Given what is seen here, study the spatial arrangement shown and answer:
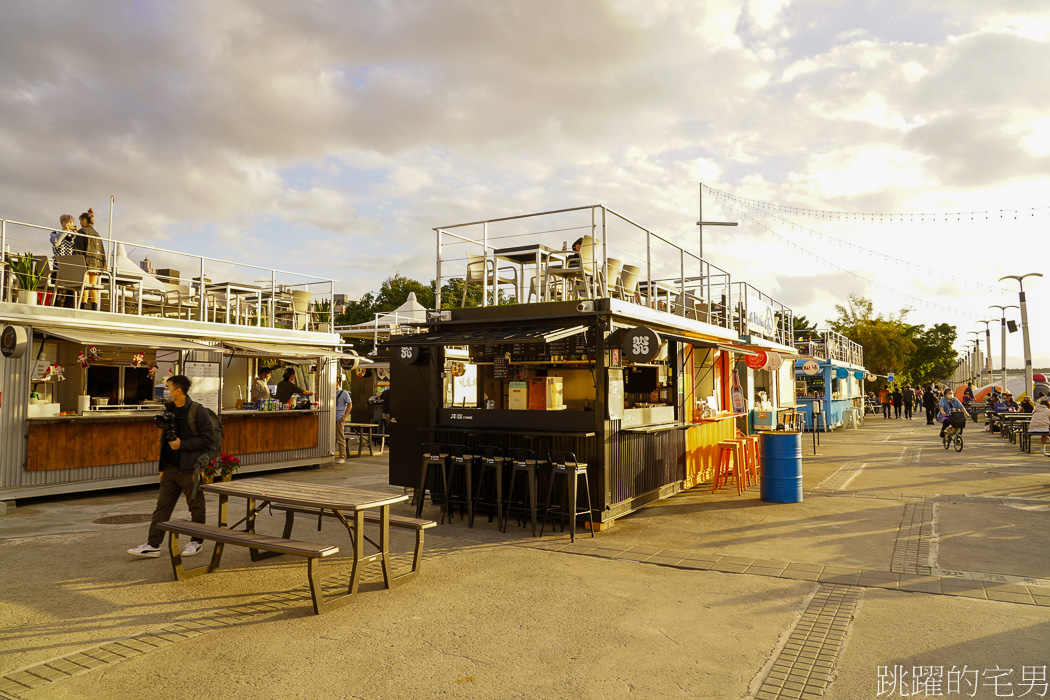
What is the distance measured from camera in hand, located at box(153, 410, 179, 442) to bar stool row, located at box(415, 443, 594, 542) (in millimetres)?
3284

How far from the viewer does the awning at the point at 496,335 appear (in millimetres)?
8320

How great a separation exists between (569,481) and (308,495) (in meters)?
3.27

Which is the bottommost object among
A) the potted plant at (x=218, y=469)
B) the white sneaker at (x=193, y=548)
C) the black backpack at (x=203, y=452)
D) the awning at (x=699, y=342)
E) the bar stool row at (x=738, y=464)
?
the white sneaker at (x=193, y=548)

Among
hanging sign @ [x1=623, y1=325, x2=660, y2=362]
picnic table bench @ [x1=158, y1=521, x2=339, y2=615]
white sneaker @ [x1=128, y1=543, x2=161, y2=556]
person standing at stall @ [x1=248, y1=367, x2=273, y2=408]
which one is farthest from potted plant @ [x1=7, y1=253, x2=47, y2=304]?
hanging sign @ [x1=623, y1=325, x2=660, y2=362]

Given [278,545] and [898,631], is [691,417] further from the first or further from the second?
[278,545]

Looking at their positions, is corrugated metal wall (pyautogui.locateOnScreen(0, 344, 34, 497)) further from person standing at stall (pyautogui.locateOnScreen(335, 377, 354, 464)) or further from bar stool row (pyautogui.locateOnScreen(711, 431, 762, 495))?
bar stool row (pyautogui.locateOnScreen(711, 431, 762, 495))

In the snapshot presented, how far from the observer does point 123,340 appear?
11242mm

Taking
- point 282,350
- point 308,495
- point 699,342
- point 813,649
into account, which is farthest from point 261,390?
point 813,649

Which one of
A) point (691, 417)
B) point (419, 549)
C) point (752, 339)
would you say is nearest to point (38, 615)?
point (419, 549)

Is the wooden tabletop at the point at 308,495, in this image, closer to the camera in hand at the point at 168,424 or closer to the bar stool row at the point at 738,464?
the camera in hand at the point at 168,424

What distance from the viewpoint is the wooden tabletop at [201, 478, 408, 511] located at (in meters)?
5.79

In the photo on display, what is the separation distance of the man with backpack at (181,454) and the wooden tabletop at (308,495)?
0.30m

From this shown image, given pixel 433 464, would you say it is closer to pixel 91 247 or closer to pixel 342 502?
pixel 342 502

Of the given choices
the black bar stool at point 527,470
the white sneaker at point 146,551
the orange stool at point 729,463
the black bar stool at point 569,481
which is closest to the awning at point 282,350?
the white sneaker at point 146,551
